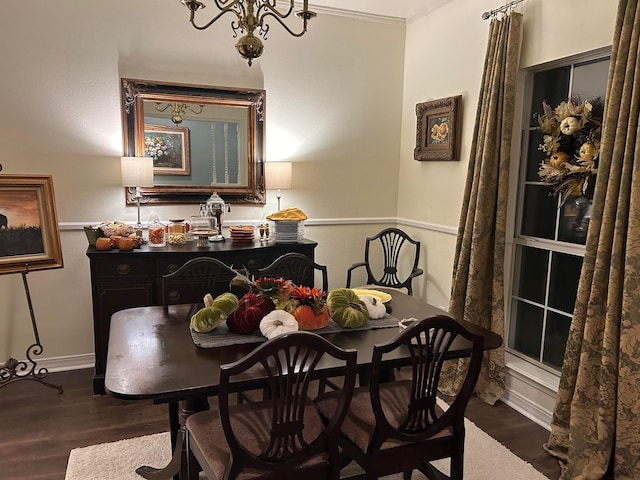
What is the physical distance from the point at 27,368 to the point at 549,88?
3997 millimetres

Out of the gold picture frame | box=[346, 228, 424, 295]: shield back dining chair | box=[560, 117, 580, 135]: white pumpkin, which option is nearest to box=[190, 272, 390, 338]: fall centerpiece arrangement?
box=[560, 117, 580, 135]: white pumpkin

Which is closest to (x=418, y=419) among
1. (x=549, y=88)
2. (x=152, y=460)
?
(x=152, y=460)

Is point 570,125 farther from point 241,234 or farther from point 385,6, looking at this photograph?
point 241,234

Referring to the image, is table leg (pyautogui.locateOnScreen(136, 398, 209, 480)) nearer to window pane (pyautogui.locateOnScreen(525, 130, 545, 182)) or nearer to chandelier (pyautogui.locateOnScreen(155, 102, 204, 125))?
chandelier (pyautogui.locateOnScreen(155, 102, 204, 125))

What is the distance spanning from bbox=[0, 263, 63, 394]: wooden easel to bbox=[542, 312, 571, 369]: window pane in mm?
3172

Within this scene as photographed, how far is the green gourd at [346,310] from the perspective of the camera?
84.7 inches

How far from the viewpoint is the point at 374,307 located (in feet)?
7.57

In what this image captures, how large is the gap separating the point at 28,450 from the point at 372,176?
10.4 ft

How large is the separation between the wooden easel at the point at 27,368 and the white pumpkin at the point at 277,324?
1952 millimetres

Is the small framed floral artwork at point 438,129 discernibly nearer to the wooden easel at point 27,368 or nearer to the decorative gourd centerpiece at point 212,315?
the decorative gourd centerpiece at point 212,315

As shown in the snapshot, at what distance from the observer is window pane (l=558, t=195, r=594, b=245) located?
9.26 ft

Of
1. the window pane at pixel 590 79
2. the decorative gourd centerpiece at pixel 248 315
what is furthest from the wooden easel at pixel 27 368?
the window pane at pixel 590 79

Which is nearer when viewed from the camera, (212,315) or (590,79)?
(212,315)

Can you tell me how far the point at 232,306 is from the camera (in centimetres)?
210
